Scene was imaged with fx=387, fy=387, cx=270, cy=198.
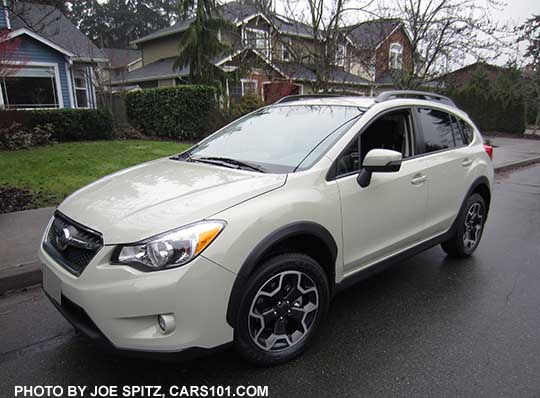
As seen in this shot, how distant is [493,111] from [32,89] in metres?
23.7

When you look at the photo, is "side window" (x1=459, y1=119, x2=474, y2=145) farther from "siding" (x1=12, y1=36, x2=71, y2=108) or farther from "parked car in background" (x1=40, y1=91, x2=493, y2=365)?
"siding" (x1=12, y1=36, x2=71, y2=108)

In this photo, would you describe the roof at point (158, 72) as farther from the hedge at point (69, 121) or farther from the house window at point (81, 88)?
the hedge at point (69, 121)

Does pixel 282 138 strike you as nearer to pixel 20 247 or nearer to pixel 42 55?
pixel 20 247

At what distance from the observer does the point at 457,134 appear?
4.07 m

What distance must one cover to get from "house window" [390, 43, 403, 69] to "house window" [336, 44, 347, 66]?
171 cm

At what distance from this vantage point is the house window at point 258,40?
30.3ft

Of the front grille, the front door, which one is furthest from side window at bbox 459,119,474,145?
the front grille

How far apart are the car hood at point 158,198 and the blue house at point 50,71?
15.3m

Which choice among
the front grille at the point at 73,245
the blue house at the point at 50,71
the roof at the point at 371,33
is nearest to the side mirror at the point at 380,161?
the front grille at the point at 73,245

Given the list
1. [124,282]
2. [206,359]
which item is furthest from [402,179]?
[124,282]

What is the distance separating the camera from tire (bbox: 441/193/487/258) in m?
4.06

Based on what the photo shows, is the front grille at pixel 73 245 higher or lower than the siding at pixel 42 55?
lower

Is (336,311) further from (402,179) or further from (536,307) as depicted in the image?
(536,307)

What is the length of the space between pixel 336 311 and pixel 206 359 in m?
1.21
